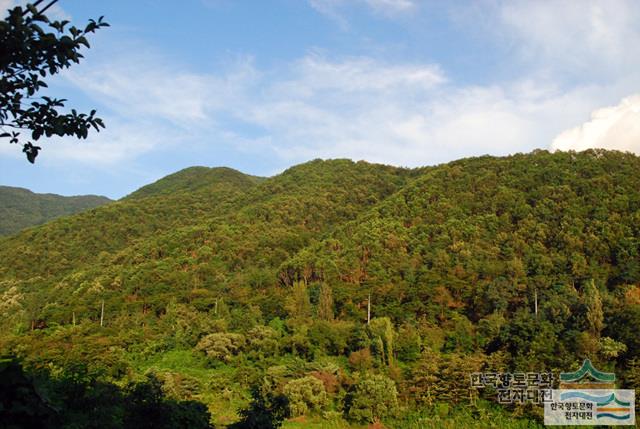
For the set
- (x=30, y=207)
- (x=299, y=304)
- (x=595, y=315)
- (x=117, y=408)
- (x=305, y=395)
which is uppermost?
(x=30, y=207)

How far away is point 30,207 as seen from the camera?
4011 inches

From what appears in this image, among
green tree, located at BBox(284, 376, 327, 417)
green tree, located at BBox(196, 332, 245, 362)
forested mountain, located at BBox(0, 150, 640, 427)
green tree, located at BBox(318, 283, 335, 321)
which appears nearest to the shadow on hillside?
forested mountain, located at BBox(0, 150, 640, 427)

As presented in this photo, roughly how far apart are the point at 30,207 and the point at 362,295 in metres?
92.9

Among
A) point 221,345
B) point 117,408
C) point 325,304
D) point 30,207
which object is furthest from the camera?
point 30,207

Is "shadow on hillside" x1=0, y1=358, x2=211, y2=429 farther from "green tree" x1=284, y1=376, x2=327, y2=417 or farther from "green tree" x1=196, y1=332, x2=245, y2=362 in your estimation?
"green tree" x1=196, y1=332, x2=245, y2=362

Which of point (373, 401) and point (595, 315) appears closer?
point (373, 401)

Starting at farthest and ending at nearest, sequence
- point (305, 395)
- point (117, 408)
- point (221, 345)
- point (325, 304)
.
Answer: point (325, 304) → point (221, 345) → point (305, 395) → point (117, 408)

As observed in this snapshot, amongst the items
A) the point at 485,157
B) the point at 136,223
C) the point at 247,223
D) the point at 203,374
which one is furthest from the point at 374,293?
the point at 136,223

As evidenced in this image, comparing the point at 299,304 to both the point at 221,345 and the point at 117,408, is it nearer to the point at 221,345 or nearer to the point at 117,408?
the point at 221,345

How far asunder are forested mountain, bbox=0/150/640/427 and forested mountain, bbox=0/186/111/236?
39.9 meters

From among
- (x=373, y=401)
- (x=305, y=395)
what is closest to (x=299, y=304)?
(x=305, y=395)

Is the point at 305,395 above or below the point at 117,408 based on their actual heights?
below

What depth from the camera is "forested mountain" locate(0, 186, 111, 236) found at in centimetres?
9006

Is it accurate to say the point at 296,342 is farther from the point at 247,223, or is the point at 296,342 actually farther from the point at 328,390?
the point at 247,223
